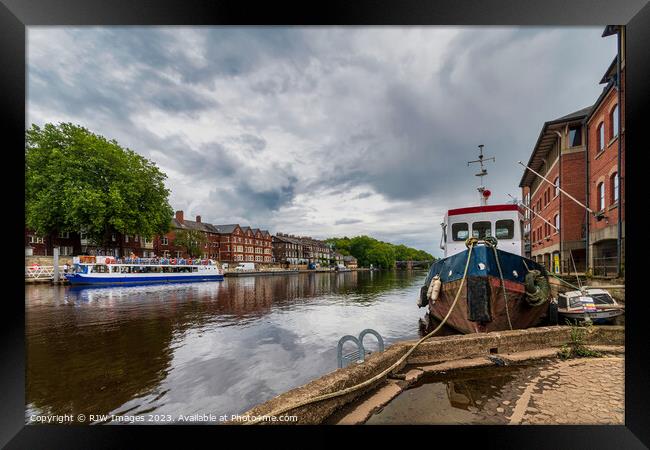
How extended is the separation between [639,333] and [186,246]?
4810cm

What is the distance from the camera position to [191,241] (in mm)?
43469

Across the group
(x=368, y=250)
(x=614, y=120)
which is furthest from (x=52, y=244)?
(x=368, y=250)

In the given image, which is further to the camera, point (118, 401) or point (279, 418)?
point (118, 401)

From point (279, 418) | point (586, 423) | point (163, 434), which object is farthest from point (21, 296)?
point (586, 423)

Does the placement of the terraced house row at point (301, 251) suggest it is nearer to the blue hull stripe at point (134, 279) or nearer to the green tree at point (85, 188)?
the blue hull stripe at point (134, 279)

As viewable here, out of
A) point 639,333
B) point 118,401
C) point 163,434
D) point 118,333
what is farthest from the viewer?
point 118,333

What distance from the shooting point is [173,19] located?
8.54 feet

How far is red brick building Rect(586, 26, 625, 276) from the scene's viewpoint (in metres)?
10.2

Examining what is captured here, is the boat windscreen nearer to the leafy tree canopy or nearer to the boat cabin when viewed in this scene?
the boat cabin

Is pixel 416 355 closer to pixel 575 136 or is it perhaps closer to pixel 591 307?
pixel 591 307

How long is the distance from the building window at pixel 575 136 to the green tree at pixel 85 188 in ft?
111

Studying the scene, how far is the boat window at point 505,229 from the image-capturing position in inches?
311

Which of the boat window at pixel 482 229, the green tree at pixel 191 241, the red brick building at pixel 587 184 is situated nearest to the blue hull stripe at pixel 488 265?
A: the boat window at pixel 482 229

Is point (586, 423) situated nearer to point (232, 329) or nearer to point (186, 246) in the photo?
point (232, 329)
